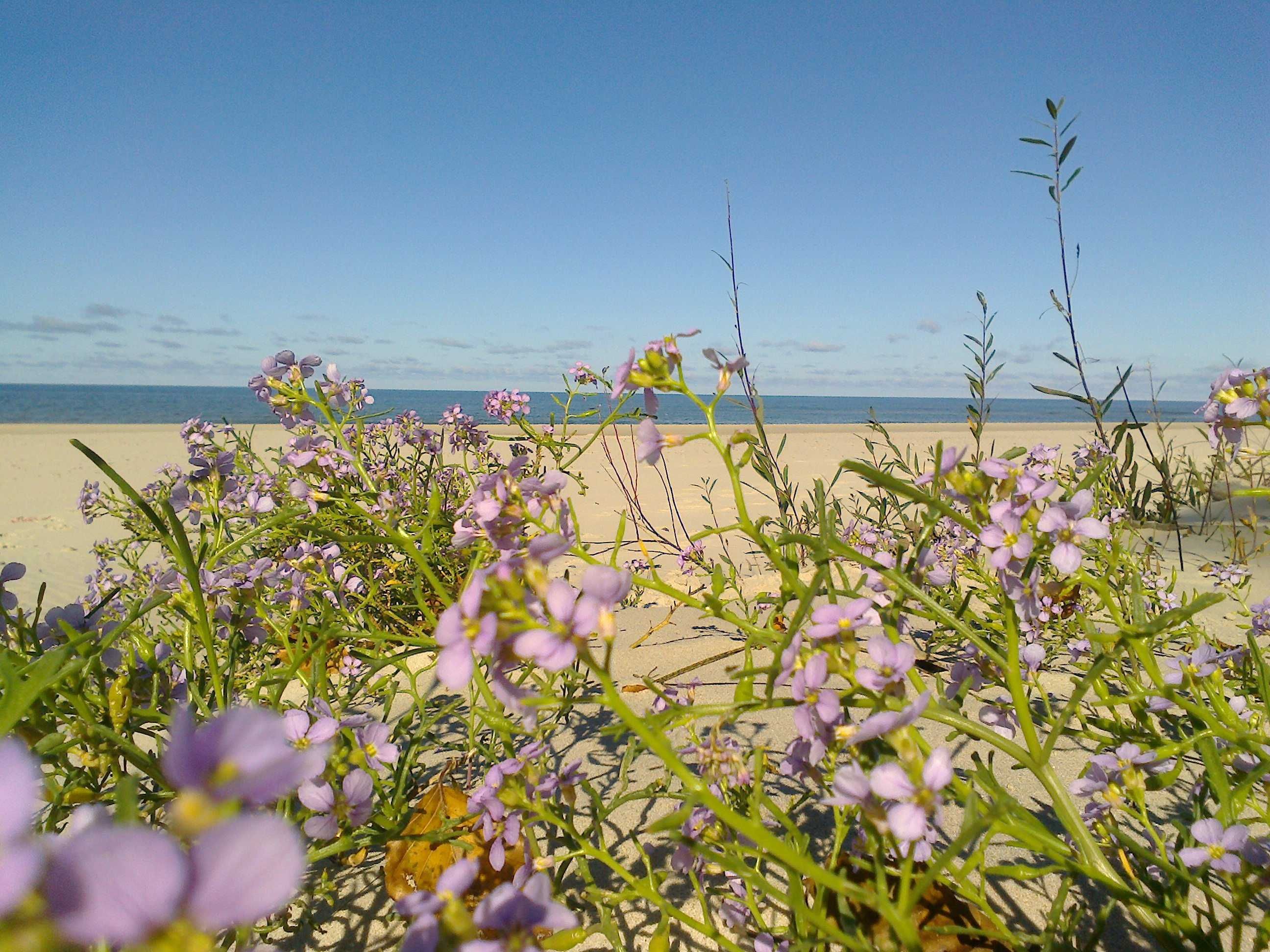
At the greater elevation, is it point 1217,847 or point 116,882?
point 116,882

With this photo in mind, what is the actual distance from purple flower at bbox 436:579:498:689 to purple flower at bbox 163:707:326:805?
8.7 inches

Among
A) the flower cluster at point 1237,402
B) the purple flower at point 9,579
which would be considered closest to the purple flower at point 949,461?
the flower cluster at point 1237,402

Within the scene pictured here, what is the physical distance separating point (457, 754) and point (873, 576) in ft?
A: 3.70

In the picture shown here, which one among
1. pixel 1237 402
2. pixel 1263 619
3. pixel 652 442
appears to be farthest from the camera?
pixel 1263 619

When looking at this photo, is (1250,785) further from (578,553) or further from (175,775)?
(175,775)

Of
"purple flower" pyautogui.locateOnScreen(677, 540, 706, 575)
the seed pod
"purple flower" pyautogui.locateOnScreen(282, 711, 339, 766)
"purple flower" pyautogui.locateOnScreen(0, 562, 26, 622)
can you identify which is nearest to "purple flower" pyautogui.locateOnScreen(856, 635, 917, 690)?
"purple flower" pyautogui.locateOnScreen(282, 711, 339, 766)

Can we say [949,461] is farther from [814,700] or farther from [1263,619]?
[1263,619]

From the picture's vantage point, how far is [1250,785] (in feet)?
2.75

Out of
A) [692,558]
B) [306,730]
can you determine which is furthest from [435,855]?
[692,558]

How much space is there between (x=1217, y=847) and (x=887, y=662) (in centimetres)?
49

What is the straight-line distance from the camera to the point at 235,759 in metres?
0.34

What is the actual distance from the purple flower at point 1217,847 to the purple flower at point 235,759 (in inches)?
38.6

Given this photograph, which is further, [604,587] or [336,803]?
[336,803]

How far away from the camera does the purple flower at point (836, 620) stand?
A: 71cm
